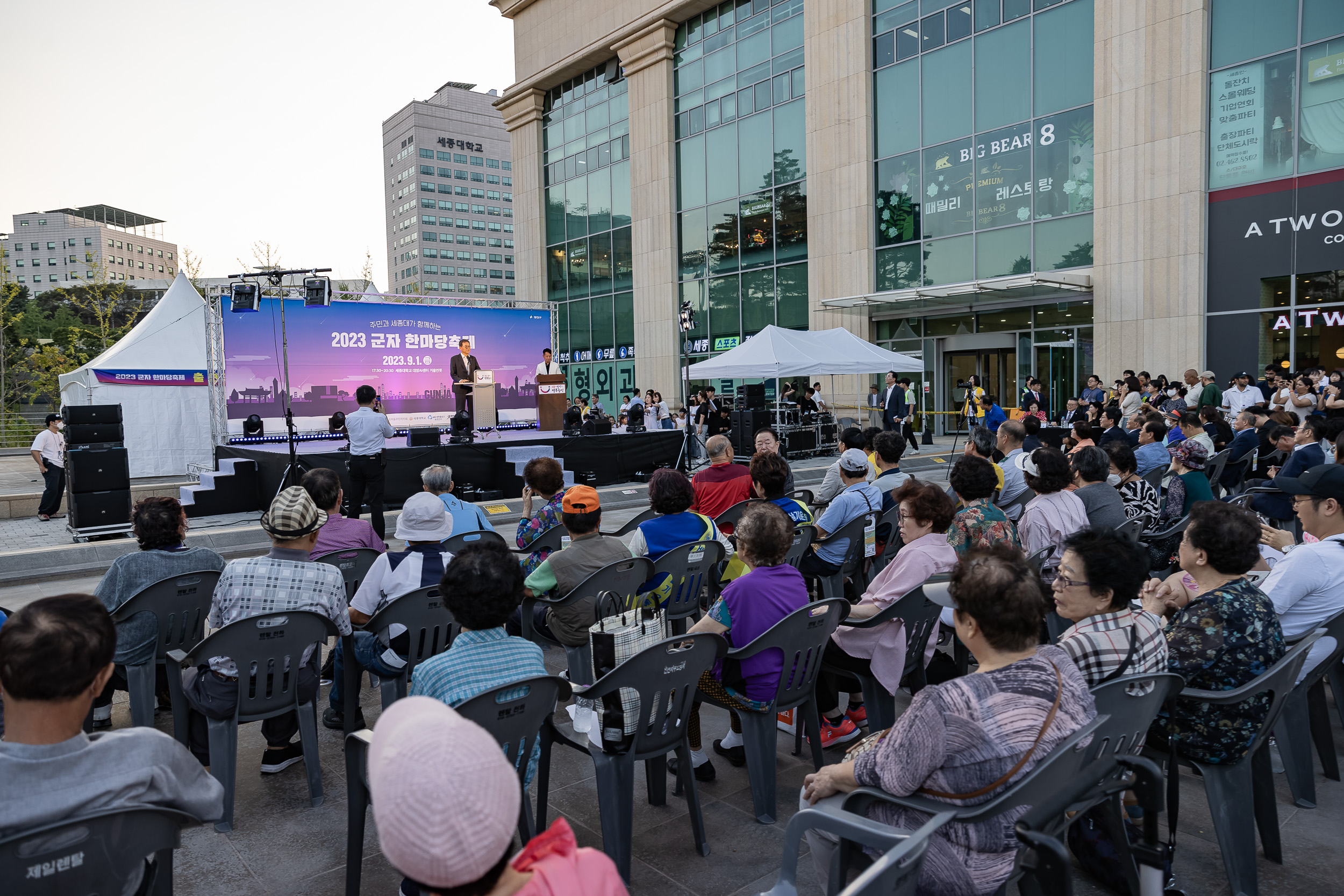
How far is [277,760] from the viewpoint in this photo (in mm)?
3707

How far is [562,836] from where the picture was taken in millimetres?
1217

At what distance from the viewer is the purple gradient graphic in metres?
13.9

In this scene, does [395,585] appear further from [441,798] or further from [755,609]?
[441,798]

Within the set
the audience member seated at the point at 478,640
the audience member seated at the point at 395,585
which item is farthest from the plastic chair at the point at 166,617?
the audience member seated at the point at 478,640

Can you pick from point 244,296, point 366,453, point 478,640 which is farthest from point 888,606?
point 244,296

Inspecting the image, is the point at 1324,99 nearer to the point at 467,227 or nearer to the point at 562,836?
the point at 562,836

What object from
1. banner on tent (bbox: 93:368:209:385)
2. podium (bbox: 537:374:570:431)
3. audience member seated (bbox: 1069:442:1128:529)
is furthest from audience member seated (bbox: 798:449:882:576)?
banner on tent (bbox: 93:368:209:385)

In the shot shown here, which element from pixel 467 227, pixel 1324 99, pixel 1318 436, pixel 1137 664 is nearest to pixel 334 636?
pixel 1137 664

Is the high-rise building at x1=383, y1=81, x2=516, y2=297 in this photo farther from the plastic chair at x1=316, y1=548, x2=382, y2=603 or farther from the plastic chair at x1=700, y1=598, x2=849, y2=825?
the plastic chair at x1=700, y1=598, x2=849, y2=825

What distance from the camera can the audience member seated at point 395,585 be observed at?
368 cm

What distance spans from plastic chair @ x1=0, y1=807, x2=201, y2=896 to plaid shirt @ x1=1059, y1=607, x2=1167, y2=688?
250 centimetres

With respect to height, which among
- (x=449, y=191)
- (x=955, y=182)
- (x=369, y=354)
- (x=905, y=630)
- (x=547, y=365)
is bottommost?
(x=905, y=630)

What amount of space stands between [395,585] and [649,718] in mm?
1682

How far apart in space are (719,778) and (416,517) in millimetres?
1906
